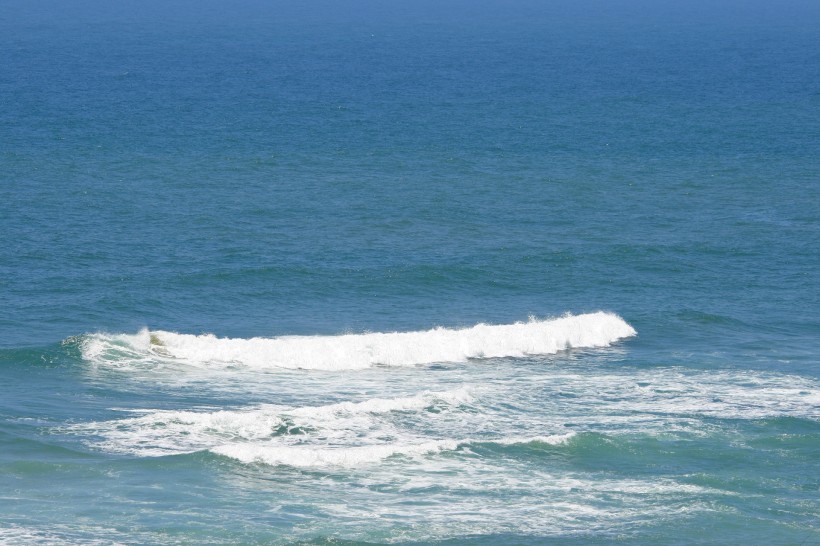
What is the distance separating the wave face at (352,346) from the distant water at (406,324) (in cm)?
15

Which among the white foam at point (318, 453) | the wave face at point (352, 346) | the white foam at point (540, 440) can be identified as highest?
the wave face at point (352, 346)

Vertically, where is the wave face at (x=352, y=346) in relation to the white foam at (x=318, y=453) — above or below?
above

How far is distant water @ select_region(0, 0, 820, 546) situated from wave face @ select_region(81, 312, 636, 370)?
0.48ft

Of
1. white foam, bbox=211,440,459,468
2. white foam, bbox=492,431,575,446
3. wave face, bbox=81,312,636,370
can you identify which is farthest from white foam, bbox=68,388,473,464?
wave face, bbox=81,312,636,370

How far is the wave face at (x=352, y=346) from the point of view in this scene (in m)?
54.1

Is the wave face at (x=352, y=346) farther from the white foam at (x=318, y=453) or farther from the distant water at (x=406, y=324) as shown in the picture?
the white foam at (x=318, y=453)

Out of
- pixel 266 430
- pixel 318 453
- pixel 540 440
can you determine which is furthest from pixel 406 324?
pixel 318 453

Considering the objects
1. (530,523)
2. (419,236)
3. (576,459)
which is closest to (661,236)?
(419,236)

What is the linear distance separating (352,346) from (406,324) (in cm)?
517

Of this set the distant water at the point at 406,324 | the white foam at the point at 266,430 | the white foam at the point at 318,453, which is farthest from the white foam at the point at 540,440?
the white foam at the point at 266,430

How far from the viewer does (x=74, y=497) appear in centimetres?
3853

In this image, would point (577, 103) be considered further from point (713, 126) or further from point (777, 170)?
point (777, 170)

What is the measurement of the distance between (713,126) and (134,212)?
57.2 m

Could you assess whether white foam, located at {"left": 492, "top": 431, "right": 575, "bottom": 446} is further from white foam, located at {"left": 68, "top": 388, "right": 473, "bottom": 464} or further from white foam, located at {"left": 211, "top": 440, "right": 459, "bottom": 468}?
white foam, located at {"left": 68, "top": 388, "right": 473, "bottom": 464}
